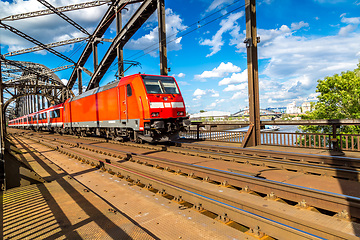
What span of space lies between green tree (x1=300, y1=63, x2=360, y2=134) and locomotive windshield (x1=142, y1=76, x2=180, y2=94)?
53.4 ft

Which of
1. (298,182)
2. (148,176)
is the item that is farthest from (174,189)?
(298,182)

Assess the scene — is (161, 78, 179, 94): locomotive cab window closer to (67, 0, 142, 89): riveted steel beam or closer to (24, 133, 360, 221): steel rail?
(24, 133, 360, 221): steel rail

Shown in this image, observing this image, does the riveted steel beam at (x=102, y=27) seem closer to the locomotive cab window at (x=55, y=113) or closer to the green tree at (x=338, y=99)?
the locomotive cab window at (x=55, y=113)

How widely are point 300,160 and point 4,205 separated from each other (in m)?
7.71

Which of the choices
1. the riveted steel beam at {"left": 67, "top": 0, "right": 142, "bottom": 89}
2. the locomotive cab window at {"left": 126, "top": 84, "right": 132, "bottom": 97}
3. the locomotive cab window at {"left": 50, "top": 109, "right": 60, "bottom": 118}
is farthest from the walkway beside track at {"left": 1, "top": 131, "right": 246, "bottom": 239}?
the locomotive cab window at {"left": 50, "top": 109, "right": 60, "bottom": 118}

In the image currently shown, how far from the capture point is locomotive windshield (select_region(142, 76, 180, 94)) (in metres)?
11.9

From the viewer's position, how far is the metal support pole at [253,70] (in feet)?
36.0

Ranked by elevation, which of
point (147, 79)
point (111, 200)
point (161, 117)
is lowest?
point (111, 200)

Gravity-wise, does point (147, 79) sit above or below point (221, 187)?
above

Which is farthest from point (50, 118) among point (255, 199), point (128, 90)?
point (255, 199)

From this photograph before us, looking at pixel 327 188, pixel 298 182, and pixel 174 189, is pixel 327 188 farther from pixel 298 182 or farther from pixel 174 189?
pixel 174 189

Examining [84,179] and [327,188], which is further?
[84,179]

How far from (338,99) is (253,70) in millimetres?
17679

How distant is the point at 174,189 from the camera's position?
5.00 meters
